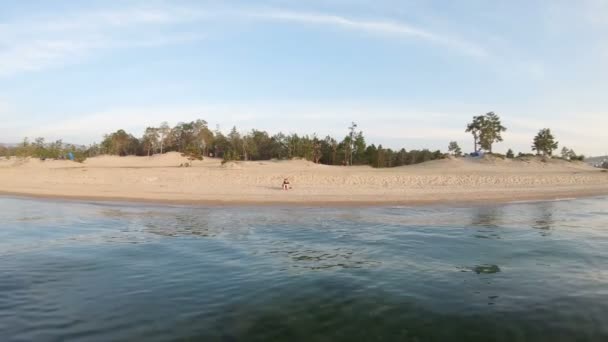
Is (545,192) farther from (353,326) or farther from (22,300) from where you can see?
(22,300)

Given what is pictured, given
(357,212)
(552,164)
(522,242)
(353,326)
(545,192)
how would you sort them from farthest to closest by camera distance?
1. (552,164)
2. (545,192)
3. (357,212)
4. (522,242)
5. (353,326)

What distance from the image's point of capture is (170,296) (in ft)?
26.7

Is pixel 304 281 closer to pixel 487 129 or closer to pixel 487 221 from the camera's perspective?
pixel 487 221

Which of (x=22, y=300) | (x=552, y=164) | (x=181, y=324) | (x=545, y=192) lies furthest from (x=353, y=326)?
(x=552, y=164)

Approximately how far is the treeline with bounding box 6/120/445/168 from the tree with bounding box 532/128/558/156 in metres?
15.2

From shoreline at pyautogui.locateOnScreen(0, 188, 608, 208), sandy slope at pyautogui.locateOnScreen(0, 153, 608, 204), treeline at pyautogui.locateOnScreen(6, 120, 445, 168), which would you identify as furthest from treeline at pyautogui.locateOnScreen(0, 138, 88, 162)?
shoreline at pyautogui.locateOnScreen(0, 188, 608, 208)

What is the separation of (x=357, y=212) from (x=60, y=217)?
1490cm

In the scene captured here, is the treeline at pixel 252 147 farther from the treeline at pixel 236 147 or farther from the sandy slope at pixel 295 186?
the sandy slope at pixel 295 186

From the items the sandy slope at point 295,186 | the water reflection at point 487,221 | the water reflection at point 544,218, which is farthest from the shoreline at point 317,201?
the water reflection at point 487,221

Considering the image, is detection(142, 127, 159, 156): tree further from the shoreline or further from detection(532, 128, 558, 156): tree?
detection(532, 128, 558, 156): tree

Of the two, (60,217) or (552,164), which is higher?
(552,164)

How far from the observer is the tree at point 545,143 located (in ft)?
207

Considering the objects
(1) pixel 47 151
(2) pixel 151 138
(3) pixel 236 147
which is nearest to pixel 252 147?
(3) pixel 236 147

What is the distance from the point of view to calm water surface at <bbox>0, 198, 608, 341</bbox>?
6559mm
